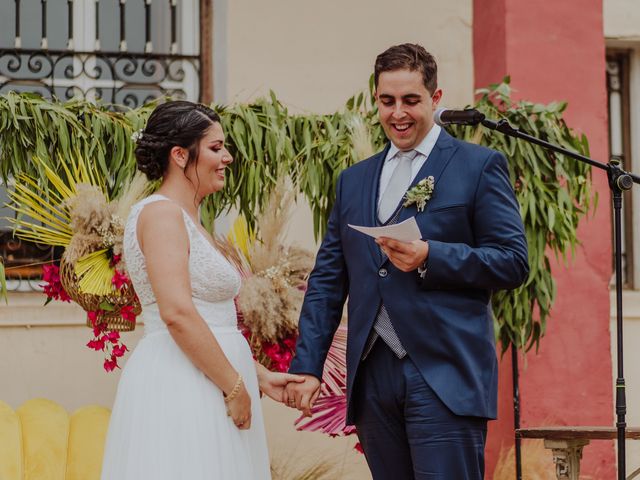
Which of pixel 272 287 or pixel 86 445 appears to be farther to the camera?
pixel 86 445

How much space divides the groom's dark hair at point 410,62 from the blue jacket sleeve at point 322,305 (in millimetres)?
413

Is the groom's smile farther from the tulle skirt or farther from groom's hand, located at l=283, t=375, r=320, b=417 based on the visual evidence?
the tulle skirt

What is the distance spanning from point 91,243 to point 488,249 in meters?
2.09

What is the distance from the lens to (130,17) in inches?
282

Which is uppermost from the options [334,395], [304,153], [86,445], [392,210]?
[304,153]

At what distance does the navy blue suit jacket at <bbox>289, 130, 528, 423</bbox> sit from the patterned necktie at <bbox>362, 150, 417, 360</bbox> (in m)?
0.02

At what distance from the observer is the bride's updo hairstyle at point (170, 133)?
→ 3807 millimetres

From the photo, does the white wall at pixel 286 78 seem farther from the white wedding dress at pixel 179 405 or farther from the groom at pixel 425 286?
the groom at pixel 425 286

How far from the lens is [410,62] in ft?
11.8

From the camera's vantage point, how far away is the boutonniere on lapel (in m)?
3.49

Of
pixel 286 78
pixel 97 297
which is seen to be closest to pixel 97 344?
pixel 97 297

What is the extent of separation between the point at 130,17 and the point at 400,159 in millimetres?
3875

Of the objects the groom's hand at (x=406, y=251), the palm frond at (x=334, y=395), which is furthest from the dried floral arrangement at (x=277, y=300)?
the groom's hand at (x=406, y=251)

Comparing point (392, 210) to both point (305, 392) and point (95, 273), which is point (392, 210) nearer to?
point (305, 392)
